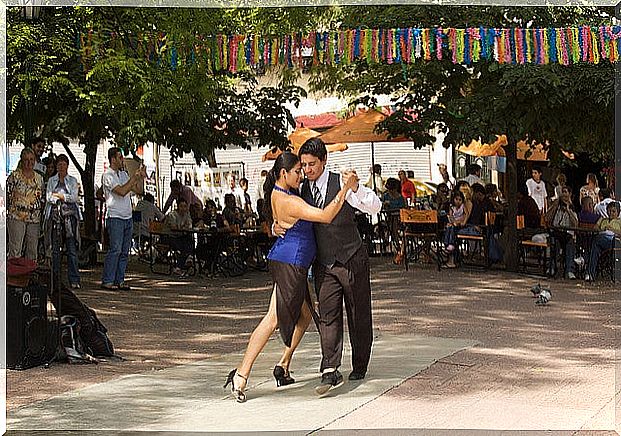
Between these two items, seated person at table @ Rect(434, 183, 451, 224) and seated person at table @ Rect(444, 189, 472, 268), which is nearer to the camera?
seated person at table @ Rect(444, 189, 472, 268)

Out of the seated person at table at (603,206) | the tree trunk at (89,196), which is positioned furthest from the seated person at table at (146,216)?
the seated person at table at (603,206)

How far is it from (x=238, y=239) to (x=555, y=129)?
5.56 meters

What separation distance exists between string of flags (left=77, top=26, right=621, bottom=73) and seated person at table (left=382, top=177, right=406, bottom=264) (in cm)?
558

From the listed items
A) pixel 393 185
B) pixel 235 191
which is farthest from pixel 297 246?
pixel 235 191

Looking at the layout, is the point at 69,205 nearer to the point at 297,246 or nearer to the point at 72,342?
the point at 72,342

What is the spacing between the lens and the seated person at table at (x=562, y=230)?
1659 centimetres

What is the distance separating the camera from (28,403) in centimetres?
A: 781

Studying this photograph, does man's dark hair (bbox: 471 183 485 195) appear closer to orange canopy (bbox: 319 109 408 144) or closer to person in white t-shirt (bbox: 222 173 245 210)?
orange canopy (bbox: 319 109 408 144)

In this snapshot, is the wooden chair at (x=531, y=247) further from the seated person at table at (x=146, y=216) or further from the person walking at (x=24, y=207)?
the person walking at (x=24, y=207)

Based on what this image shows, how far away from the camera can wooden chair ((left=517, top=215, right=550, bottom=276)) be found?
17269 millimetres

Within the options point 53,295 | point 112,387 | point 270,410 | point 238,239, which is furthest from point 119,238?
point 270,410

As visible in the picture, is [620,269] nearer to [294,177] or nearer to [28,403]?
[294,177]

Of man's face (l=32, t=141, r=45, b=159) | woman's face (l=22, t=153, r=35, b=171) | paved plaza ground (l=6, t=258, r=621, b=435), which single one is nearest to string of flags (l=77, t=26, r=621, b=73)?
man's face (l=32, t=141, r=45, b=159)

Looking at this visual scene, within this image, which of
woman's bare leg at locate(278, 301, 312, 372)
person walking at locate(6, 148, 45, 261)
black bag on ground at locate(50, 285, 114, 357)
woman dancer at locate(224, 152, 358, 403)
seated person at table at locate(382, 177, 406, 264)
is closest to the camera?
woman dancer at locate(224, 152, 358, 403)
